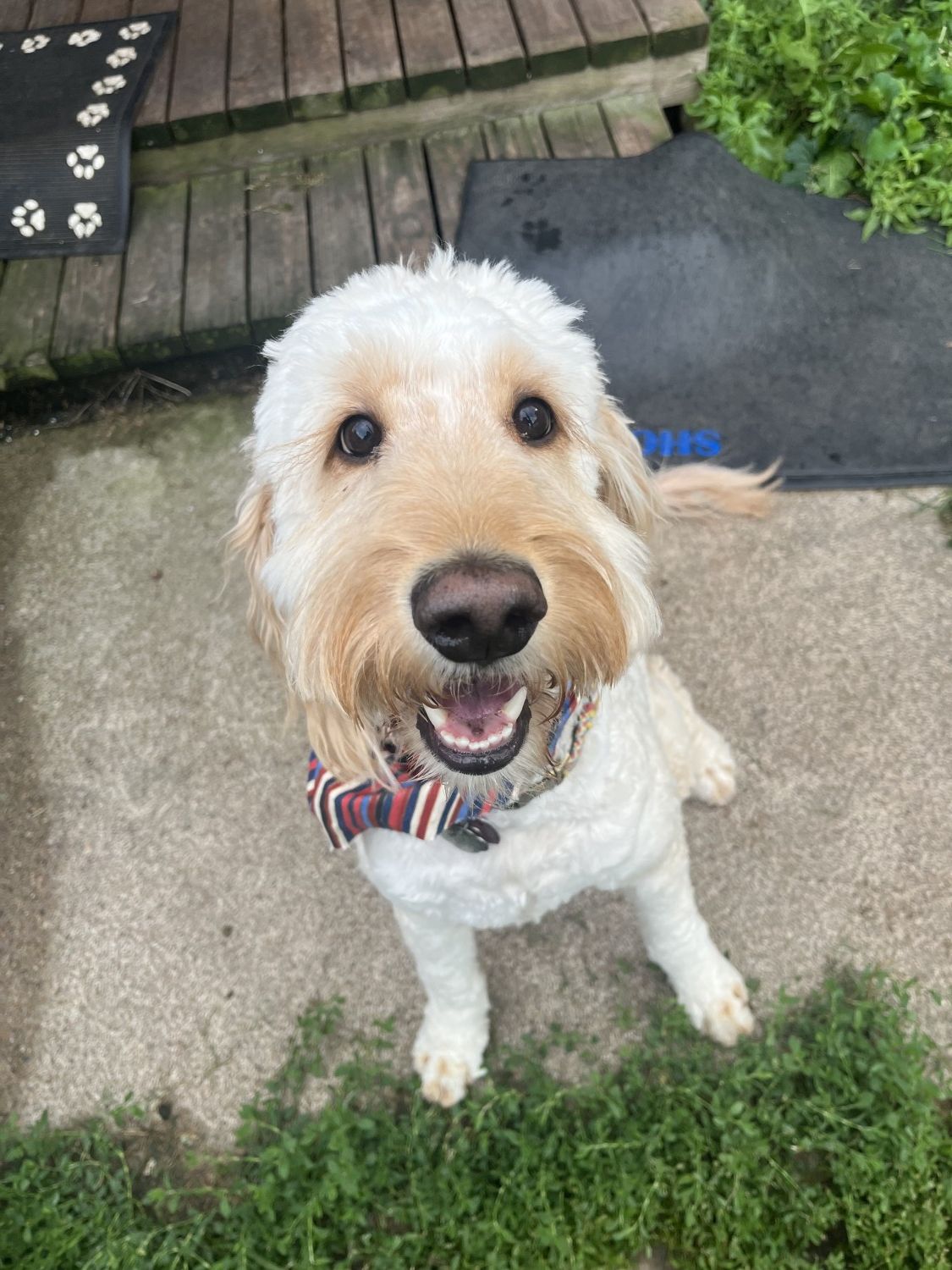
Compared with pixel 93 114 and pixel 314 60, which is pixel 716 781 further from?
pixel 93 114

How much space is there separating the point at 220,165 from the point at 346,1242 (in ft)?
13.4

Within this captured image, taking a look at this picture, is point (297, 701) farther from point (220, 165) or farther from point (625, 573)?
point (220, 165)

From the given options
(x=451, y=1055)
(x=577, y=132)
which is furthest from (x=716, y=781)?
(x=577, y=132)

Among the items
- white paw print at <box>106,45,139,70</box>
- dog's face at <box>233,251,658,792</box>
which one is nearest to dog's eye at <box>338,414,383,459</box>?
dog's face at <box>233,251,658,792</box>

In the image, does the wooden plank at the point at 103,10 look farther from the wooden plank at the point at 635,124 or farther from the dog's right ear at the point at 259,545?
the dog's right ear at the point at 259,545

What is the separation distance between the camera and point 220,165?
3.96 m

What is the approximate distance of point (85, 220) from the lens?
3.82m

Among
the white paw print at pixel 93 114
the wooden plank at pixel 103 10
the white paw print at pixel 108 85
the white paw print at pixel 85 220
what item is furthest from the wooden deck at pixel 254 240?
the wooden plank at pixel 103 10

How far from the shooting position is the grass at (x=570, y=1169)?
1.95 meters

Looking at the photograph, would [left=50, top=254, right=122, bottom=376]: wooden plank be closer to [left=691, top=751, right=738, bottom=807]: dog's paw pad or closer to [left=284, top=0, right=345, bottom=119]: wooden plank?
[left=284, top=0, right=345, bottom=119]: wooden plank

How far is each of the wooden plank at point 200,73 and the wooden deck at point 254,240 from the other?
0.21 metres

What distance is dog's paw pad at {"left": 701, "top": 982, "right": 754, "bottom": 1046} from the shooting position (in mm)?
2186

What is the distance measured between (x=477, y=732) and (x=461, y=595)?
0.93 feet

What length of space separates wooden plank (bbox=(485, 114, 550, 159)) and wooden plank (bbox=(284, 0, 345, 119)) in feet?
2.16
